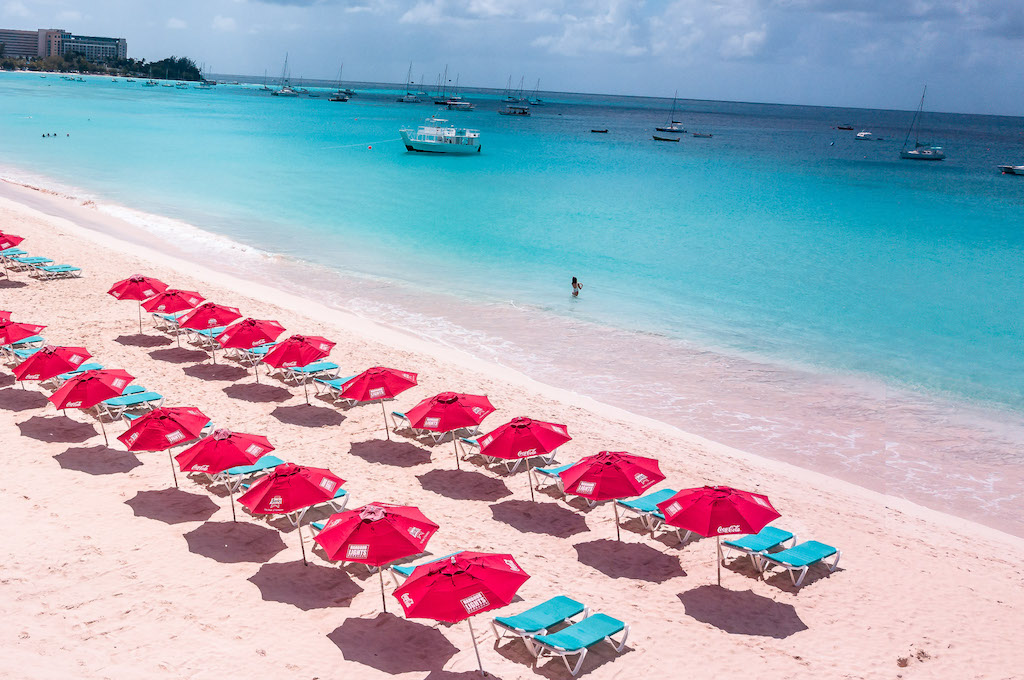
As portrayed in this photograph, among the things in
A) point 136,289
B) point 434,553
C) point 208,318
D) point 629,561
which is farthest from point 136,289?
point 629,561

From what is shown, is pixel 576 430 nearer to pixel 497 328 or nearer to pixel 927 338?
pixel 497 328

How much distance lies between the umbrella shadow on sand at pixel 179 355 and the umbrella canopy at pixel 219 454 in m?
7.18

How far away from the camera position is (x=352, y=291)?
27078 millimetres

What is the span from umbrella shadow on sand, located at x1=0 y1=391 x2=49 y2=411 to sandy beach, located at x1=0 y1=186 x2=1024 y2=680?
61 mm

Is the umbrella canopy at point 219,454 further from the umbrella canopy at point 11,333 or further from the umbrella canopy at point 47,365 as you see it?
the umbrella canopy at point 11,333

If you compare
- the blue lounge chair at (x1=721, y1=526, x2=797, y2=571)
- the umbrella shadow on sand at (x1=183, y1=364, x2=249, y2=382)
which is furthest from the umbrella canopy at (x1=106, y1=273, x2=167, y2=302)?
the blue lounge chair at (x1=721, y1=526, x2=797, y2=571)

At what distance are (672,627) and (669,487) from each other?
4.07 metres

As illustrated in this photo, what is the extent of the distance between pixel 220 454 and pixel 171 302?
809 centimetres

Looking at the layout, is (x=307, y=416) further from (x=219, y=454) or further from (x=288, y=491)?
(x=288, y=491)

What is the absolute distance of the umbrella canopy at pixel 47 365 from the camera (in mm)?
13938

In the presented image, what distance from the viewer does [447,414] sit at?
13141 millimetres

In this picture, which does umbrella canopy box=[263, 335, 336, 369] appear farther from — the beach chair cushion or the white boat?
the white boat

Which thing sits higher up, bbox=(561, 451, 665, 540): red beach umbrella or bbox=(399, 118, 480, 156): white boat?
bbox=(399, 118, 480, 156): white boat

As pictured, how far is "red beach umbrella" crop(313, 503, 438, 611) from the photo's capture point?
8945mm
